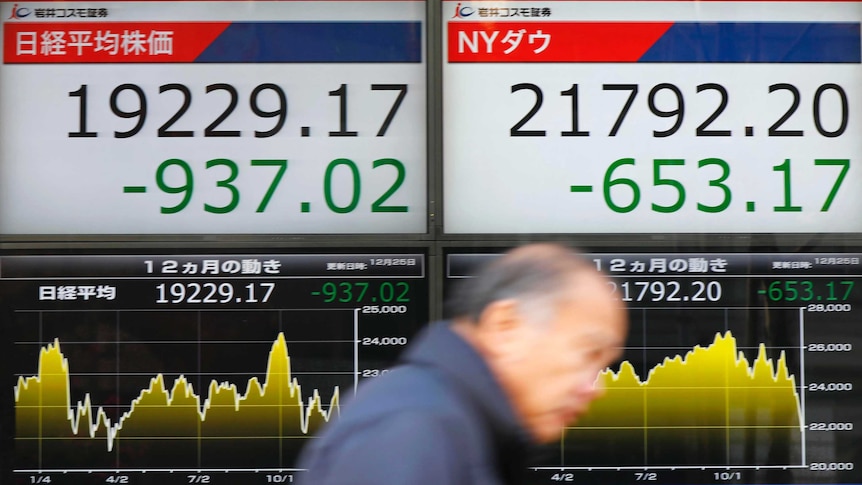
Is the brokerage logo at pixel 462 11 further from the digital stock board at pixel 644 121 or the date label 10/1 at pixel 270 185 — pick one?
the date label 10/1 at pixel 270 185

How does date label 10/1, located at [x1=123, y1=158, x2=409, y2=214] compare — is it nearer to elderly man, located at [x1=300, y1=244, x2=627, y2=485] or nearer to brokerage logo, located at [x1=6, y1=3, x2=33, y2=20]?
brokerage logo, located at [x1=6, y1=3, x2=33, y2=20]

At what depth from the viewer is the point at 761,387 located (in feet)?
16.8

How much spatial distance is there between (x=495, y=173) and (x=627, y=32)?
88 centimetres

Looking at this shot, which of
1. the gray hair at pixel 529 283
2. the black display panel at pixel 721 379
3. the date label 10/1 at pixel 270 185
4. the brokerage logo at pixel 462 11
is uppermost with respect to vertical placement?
the brokerage logo at pixel 462 11

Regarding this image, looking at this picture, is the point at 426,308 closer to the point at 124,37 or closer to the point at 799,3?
the point at 124,37

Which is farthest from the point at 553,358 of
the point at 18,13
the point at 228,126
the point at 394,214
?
the point at 18,13

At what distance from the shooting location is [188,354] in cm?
508

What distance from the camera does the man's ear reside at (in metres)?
1.93

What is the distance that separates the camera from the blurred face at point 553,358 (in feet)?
6.32

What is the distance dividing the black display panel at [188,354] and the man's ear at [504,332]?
10.2ft

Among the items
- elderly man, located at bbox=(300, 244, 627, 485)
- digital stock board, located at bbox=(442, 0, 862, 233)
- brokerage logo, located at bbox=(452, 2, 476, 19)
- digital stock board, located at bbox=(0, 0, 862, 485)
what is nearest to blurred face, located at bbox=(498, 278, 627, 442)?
elderly man, located at bbox=(300, 244, 627, 485)

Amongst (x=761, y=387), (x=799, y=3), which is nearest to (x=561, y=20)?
(x=799, y=3)

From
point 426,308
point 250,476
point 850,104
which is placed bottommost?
point 250,476

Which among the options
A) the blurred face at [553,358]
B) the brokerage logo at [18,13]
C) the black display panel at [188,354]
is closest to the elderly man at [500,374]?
the blurred face at [553,358]
